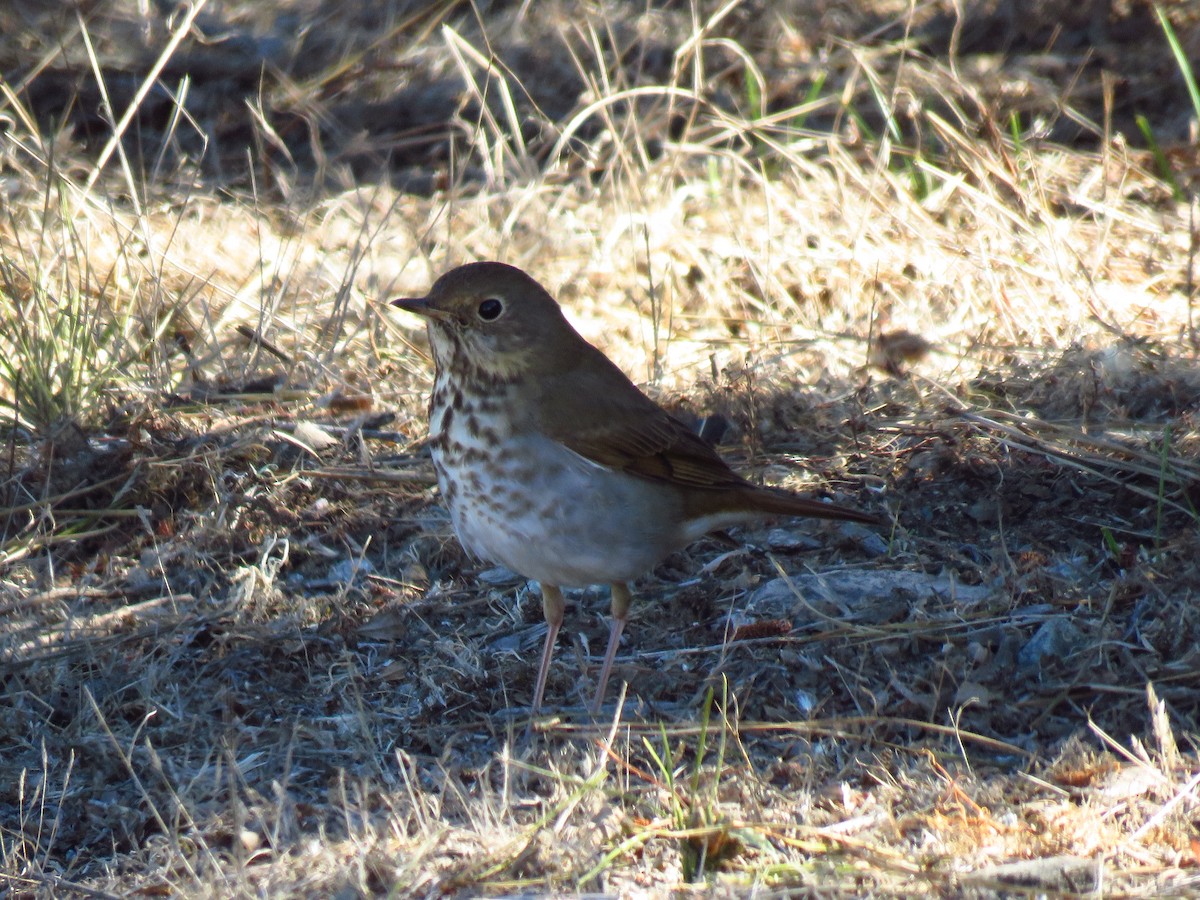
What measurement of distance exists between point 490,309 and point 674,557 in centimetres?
110

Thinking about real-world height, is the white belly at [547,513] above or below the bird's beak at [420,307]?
below

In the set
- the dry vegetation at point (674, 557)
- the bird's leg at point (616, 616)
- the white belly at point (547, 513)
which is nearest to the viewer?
the dry vegetation at point (674, 557)

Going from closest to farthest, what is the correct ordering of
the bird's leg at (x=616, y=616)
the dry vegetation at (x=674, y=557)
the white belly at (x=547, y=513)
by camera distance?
1. the dry vegetation at (x=674, y=557)
2. the white belly at (x=547, y=513)
3. the bird's leg at (x=616, y=616)

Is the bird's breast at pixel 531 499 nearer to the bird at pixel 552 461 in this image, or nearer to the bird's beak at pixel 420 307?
the bird at pixel 552 461

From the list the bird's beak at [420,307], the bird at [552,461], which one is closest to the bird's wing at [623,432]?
the bird at [552,461]

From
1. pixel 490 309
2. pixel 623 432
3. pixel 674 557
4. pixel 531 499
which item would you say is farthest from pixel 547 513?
pixel 674 557

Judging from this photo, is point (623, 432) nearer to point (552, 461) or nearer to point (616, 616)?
point (552, 461)

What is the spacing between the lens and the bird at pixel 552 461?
12.0 feet

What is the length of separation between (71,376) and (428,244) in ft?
6.39

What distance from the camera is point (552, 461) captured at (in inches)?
146

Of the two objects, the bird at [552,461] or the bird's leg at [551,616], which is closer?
the bird at [552,461]

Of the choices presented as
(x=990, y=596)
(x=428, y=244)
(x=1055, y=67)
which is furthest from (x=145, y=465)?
(x=1055, y=67)

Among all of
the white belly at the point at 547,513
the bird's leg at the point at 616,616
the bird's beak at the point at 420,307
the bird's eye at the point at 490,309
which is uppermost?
the bird's beak at the point at 420,307

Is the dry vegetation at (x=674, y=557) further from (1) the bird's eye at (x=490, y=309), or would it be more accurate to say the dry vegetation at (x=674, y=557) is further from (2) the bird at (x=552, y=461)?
(1) the bird's eye at (x=490, y=309)
